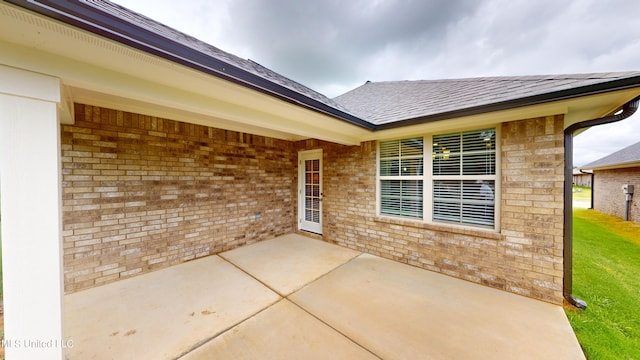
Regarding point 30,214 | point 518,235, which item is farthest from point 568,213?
point 30,214

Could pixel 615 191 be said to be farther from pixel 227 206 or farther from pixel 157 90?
pixel 157 90

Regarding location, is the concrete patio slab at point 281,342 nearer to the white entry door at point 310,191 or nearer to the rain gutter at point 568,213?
the rain gutter at point 568,213

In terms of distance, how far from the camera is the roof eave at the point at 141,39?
126cm

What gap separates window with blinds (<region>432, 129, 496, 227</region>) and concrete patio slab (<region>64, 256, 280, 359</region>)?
3.36 metres

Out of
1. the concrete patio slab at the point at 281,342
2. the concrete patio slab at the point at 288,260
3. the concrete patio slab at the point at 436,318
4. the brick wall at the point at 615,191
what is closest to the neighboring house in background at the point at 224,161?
the concrete patio slab at the point at 288,260

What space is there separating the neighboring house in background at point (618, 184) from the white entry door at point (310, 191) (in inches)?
516

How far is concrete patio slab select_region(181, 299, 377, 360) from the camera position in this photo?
206 centimetres

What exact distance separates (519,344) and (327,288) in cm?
224

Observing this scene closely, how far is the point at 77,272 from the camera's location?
3.19m

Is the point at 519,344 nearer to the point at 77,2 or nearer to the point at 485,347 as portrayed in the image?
the point at 485,347

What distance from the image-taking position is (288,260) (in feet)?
14.2

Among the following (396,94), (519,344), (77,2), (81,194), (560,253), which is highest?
(396,94)

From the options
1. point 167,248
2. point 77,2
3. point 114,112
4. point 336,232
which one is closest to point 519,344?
point 336,232

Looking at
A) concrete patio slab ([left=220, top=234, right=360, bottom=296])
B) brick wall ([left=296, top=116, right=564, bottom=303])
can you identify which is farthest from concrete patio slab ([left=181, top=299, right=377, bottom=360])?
brick wall ([left=296, top=116, right=564, bottom=303])
